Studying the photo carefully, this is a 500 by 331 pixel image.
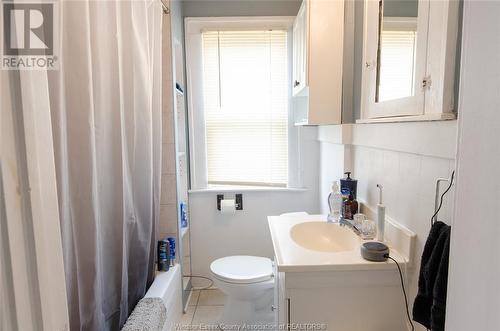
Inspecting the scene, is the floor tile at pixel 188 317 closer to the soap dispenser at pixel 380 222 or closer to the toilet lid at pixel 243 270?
the toilet lid at pixel 243 270

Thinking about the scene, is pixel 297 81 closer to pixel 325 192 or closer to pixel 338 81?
pixel 338 81

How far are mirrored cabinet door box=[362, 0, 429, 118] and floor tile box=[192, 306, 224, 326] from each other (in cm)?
171

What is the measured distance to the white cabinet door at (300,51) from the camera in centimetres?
188

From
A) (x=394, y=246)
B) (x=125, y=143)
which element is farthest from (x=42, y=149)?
(x=394, y=246)

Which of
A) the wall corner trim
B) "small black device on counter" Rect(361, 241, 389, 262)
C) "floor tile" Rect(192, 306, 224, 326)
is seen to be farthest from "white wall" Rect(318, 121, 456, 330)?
"floor tile" Rect(192, 306, 224, 326)

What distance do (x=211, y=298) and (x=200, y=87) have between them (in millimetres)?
1701

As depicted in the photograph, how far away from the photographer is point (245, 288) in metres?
1.92

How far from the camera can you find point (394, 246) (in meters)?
1.25

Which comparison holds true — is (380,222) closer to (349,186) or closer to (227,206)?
(349,186)

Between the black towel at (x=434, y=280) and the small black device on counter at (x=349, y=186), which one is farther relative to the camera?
the small black device on counter at (x=349, y=186)

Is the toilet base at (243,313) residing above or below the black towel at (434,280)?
below

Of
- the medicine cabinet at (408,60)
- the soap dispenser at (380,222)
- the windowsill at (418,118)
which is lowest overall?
the soap dispenser at (380,222)

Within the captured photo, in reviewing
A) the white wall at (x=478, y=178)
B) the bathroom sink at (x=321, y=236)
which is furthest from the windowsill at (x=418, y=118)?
Result: the bathroom sink at (x=321, y=236)

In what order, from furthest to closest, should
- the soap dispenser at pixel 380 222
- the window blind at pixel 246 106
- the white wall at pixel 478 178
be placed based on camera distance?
the window blind at pixel 246 106 < the soap dispenser at pixel 380 222 < the white wall at pixel 478 178
